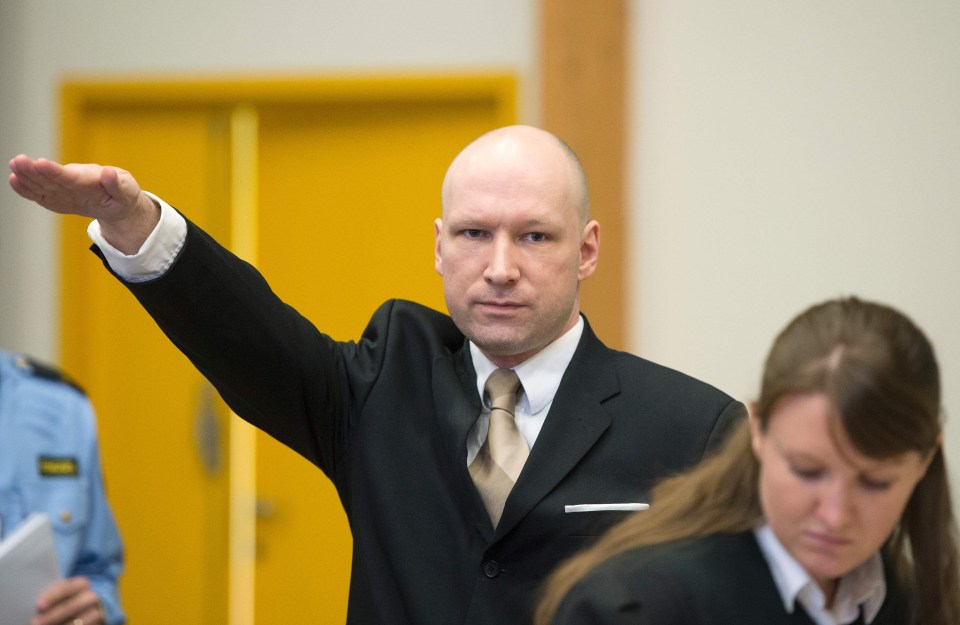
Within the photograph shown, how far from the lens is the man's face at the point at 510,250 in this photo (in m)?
1.64

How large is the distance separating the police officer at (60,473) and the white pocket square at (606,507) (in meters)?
0.97

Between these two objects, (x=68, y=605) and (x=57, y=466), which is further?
(x=57, y=466)

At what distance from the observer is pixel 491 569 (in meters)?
1.57

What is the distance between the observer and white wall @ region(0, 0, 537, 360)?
367cm

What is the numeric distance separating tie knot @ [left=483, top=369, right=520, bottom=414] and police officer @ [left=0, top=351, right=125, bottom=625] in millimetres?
873

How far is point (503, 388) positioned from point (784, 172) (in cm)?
193

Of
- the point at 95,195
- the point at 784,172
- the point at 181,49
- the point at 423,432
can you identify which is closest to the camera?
the point at 95,195

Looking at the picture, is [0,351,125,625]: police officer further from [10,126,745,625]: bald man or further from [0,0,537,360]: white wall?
[0,0,537,360]: white wall

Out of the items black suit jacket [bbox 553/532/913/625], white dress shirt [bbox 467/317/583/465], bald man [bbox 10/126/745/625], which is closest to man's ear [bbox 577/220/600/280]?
bald man [bbox 10/126/745/625]

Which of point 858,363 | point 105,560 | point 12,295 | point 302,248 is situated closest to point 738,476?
point 858,363

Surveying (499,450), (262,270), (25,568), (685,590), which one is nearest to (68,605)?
(25,568)

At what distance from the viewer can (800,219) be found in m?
3.32

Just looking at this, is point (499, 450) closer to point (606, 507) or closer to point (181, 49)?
point (606, 507)

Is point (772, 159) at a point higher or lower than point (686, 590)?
higher
